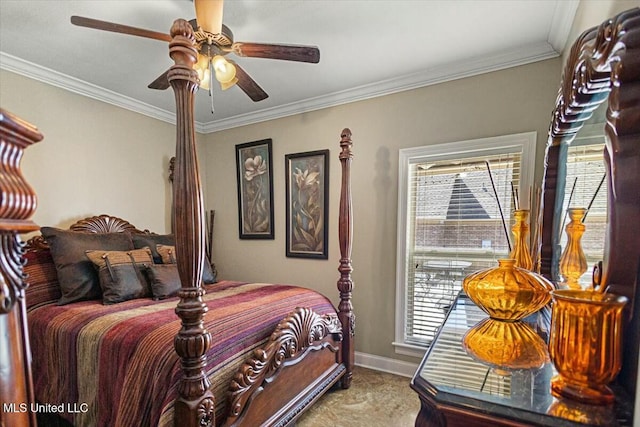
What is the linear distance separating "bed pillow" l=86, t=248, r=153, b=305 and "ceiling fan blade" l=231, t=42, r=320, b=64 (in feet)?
5.48

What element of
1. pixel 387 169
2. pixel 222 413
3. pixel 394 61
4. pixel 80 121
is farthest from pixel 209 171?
pixel 222 413

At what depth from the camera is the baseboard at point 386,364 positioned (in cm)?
265

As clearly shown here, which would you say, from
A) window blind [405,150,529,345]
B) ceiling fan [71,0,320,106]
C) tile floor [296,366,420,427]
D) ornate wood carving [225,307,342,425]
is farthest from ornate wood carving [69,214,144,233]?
window blind [405,150,529,345]

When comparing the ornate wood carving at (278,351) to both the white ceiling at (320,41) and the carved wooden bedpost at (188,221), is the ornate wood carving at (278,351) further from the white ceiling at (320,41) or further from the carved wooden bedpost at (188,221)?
the white ceiling at (320,41)

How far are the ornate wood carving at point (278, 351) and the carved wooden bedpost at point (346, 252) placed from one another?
30 centimetres

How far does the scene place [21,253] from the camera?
43 cm

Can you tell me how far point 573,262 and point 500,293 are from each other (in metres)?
0.40

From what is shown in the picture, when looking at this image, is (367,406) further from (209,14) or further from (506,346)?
(209,14)

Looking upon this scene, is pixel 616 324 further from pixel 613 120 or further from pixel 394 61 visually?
pixel 394 61

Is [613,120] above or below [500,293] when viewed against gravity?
above

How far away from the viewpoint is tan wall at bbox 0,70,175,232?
8.07 feet

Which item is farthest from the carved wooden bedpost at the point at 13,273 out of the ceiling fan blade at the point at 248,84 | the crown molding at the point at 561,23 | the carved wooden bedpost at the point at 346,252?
the crown molding at the point at 561,23

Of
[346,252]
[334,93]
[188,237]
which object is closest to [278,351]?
[188,237]

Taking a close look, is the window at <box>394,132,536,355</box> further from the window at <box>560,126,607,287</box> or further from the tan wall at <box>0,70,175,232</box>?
the tan wall at <box>0,70,175,232</box>
